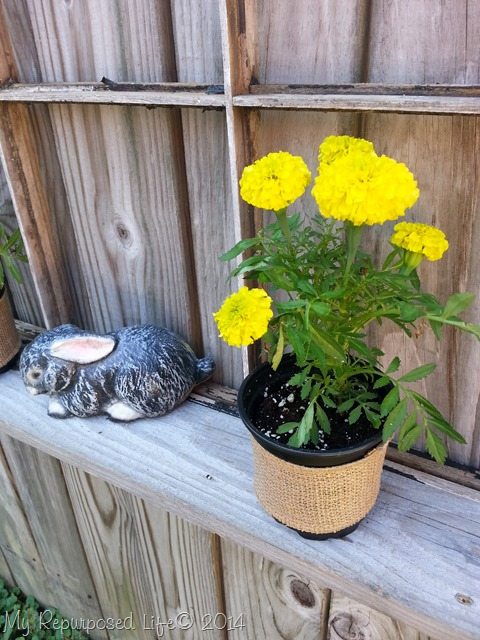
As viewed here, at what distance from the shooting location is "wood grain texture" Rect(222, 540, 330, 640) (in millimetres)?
852

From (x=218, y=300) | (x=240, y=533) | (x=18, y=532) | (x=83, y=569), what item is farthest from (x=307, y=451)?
(x=18, y=532)

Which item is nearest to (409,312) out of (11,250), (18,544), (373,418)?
(373,418)

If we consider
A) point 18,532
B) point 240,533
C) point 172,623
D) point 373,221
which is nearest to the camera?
point 373,221


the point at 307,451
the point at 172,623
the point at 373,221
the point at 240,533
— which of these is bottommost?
the point at 172,623

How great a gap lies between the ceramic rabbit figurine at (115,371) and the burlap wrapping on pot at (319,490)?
0.70 ft

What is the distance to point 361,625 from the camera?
2.64ft

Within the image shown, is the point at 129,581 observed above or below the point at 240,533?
below

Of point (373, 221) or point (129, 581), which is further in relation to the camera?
point (129, 581)

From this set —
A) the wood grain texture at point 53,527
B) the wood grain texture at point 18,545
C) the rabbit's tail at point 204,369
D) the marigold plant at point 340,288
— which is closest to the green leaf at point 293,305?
the marigold plant at point 340,288

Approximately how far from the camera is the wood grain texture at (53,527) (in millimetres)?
Result: 1146

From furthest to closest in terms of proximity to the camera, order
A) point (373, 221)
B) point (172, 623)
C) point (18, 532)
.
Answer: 1. point (18, 532)
2. point (172, 623)
3. point (373, 221)

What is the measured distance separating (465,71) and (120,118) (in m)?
0.46

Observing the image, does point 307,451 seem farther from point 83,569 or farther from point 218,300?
point 83,569

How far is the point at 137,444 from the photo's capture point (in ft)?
2.67
